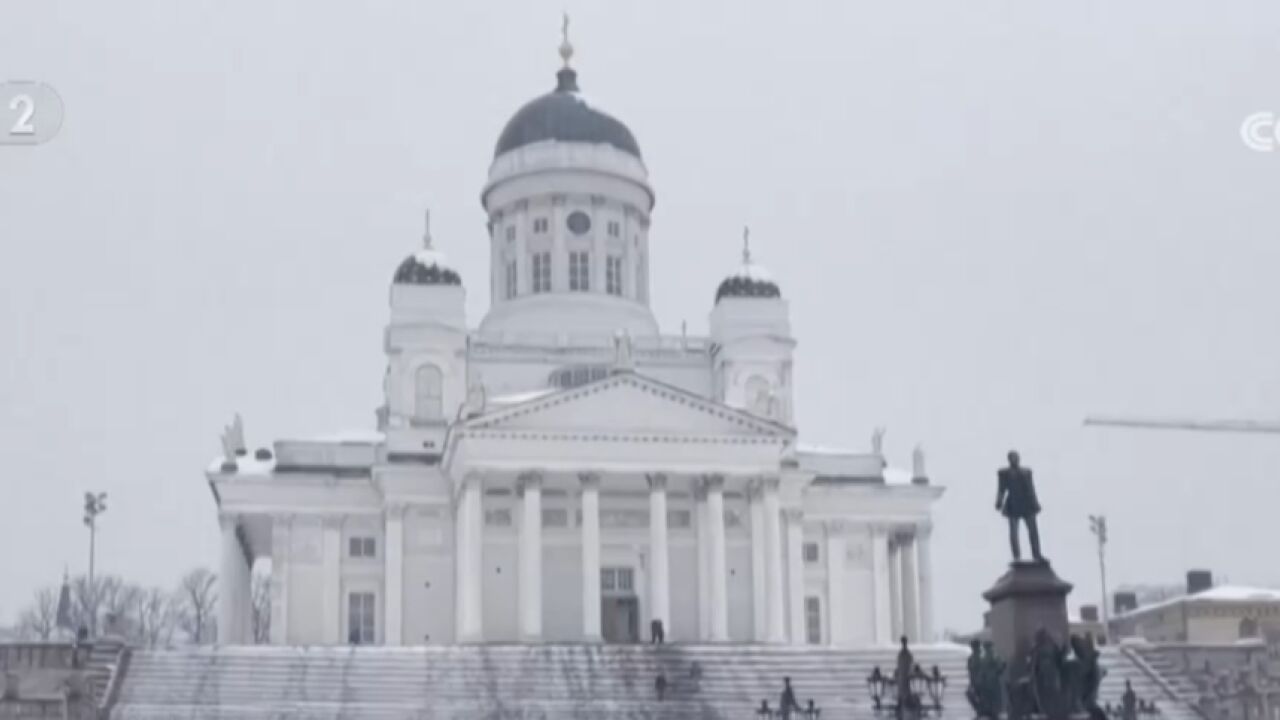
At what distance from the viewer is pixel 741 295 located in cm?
8150

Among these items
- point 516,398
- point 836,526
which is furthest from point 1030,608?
point 836,526

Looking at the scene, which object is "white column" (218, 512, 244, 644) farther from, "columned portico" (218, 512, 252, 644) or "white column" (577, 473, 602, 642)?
"white column" (577, 473, 602, 642)

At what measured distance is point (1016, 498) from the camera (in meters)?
27.5

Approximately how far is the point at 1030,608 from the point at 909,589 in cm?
5201

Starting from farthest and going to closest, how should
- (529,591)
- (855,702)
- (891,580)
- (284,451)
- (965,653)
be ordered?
(891,580) < (284,451) < (529,591) < (965,653) < (855,702)

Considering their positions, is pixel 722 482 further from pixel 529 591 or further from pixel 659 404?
pixel 529 591

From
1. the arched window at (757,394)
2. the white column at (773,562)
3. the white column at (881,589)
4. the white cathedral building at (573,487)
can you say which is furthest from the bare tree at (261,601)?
the white column at (773,562)

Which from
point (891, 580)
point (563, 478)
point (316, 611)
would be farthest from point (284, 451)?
point (891, 580)

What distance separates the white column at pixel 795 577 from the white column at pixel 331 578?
1705cm

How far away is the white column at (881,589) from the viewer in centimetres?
7619

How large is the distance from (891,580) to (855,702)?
87.7 ft

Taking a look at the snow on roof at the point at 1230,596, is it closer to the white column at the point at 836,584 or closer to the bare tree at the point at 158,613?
the white column at the point at 836,584

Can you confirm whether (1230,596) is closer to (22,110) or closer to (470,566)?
(470,566)

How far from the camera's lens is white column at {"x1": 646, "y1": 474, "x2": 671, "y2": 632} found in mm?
67688
